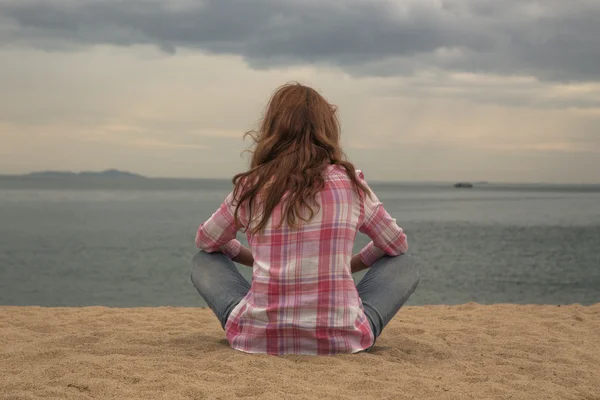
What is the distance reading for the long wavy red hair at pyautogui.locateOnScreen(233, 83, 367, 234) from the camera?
13.4ft

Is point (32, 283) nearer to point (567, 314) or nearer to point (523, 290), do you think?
point (523, 290)

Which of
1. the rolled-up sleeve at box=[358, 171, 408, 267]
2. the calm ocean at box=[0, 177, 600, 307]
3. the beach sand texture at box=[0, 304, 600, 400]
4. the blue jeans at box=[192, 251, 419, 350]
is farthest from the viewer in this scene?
the calm ocean at box=[0, 177, 600, 307]

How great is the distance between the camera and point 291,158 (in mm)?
4160

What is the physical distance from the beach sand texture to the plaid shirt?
0.45ft

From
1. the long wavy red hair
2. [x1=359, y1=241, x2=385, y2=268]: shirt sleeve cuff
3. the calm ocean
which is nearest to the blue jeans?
[x1=359, y1=241, x2=385, y2=268]: shirt sleeve cuff

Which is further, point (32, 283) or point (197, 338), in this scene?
point (32, 283)

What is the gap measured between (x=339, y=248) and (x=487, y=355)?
1.76m

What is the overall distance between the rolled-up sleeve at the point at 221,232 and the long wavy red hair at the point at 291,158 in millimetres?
86

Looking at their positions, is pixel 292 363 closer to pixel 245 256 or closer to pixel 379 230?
pixel 245 256

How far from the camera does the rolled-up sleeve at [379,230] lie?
4290mm

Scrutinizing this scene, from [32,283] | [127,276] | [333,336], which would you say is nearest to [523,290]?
[127,276]

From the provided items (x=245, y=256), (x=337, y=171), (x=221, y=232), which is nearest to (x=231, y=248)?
(x=245, y=256)

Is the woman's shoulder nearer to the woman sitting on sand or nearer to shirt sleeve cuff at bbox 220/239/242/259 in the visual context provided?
the woman sitting on sand

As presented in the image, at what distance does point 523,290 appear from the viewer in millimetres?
17703
